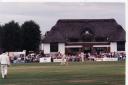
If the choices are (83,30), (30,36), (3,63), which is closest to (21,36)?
(30,36)

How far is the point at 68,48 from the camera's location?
688 cm

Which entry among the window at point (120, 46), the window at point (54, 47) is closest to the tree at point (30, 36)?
the window at point (54, 47)

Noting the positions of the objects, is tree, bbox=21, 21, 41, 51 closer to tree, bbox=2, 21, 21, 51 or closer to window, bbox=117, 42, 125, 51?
tree, bbox=2, 21, 21, 51

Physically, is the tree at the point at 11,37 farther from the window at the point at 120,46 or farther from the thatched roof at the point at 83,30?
the window at the point at 120,46

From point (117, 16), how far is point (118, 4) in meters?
0.58

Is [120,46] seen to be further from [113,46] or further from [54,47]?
[54,47]

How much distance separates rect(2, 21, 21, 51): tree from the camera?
6582 mm

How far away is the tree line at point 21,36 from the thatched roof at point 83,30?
0.62 ft

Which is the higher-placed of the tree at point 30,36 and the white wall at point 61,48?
the tree at point 30,36

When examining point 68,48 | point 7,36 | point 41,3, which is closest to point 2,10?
point 41,3

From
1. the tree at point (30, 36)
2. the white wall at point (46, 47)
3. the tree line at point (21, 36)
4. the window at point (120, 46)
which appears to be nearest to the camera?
the window at point (120, 46)

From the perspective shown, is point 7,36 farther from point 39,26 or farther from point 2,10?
point 2,10

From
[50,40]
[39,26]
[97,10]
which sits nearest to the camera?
[97,10]

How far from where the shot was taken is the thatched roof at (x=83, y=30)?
256 inches
